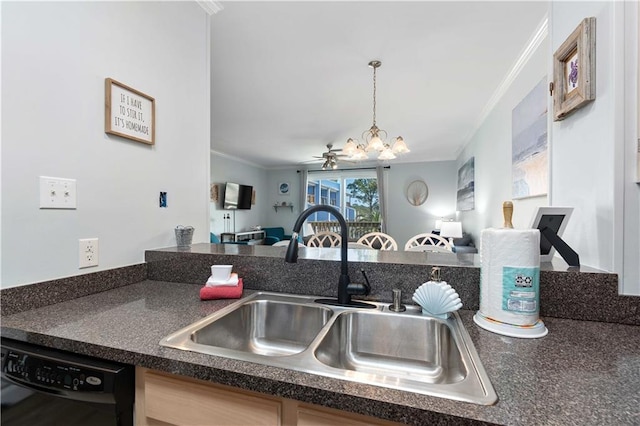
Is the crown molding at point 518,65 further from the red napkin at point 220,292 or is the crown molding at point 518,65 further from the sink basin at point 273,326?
the red napkin at point 220,292

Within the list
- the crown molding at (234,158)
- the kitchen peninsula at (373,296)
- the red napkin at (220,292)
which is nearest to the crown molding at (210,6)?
the kitchen peninsula at (373,296)

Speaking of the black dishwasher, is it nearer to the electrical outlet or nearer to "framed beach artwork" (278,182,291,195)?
the electrical outlet

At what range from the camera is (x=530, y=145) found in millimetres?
2189

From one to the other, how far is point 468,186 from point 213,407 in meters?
5.00

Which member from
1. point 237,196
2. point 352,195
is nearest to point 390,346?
point 237,196

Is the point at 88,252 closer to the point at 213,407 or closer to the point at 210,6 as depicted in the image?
the point at 213,407

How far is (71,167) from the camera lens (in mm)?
1060

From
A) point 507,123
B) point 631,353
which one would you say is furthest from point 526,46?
point 631,353

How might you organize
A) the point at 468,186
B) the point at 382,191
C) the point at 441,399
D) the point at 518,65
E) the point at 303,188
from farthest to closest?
the point at 303,188
the point at 382,191
the point at 468,186
the point at 518,65
the point at 441,399

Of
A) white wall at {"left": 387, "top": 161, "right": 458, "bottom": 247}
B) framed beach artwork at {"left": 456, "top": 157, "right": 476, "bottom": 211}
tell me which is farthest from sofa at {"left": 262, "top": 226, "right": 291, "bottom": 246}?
framed beach artwork at {"left": 456, "top": 157, "right": 476, "bottom": 211}

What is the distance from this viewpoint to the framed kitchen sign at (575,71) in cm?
90

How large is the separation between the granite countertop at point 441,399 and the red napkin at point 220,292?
2.7 inches

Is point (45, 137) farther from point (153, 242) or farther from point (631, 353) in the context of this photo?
point (631, 353)

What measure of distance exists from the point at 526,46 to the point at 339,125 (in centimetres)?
250
